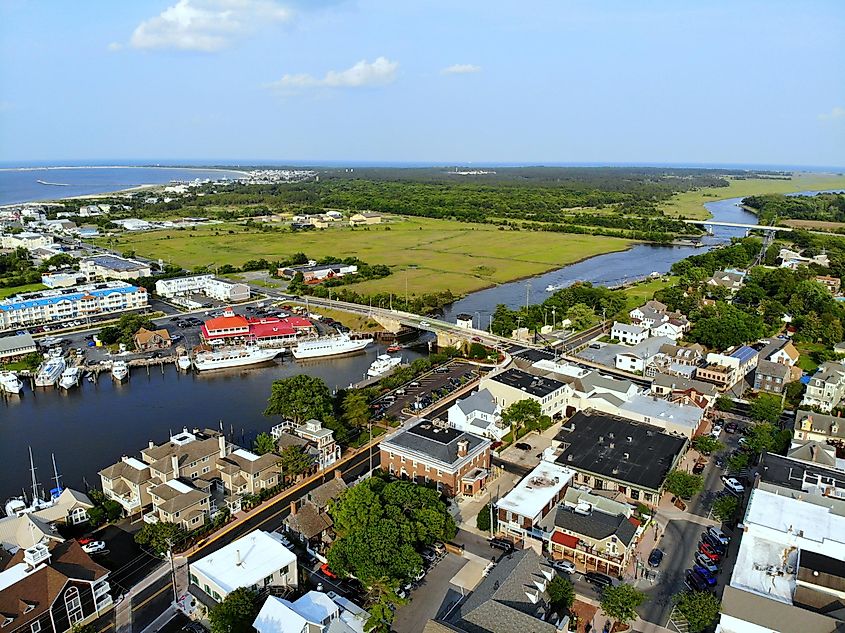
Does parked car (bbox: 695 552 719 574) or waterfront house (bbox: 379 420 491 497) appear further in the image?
waterfront house (bbox: 379 420 491 497)

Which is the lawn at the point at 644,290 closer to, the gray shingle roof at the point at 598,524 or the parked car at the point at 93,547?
the gray shingle roof at the point at 598,524

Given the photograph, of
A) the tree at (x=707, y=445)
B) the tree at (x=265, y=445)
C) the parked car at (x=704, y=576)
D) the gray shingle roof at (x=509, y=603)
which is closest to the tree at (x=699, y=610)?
the parked car at (x=704, y=576)

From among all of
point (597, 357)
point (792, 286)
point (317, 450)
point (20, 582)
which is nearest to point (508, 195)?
point (792, 286)

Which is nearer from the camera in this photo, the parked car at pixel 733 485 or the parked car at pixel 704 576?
the parked car at pixel 704 576

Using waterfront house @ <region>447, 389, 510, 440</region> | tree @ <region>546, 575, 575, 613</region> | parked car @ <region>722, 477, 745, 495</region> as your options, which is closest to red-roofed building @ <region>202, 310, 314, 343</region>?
waterfront house @ <region>447, 389, 510, 440</region>

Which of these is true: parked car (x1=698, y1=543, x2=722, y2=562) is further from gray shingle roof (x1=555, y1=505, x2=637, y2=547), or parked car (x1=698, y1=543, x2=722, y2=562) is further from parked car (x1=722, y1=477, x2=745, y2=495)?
parked car (x1=722, y1=477, x2=745, y2=495)

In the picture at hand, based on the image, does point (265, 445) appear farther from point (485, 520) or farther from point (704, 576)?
point (704, 576)
